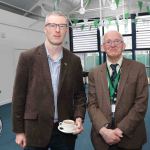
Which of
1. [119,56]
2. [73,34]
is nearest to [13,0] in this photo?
[73,34]

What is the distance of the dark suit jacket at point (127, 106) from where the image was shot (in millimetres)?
2000

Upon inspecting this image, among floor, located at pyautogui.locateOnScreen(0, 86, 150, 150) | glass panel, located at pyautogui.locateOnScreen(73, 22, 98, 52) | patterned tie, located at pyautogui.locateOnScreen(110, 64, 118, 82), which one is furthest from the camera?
glass panel, located at pyautogui.locateOnScreen(73, 22, 98, 52)

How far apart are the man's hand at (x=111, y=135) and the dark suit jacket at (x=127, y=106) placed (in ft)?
0.11

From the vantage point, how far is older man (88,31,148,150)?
1996 mm

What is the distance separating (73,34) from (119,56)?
8902 millimetres

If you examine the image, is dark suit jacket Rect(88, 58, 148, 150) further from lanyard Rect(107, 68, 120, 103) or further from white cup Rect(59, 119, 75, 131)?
white cup Rect(59, 119, 75, 131)

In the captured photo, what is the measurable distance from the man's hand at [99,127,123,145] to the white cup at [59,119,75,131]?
272mm

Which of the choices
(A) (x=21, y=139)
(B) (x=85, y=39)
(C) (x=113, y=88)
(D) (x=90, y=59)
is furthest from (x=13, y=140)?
(B) (x=85, y=39)

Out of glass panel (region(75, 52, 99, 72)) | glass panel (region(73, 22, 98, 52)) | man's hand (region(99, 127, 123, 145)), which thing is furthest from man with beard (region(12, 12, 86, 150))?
glass panel (region(75, 52, 99, 72))

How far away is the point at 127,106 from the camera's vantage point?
2.04 metres

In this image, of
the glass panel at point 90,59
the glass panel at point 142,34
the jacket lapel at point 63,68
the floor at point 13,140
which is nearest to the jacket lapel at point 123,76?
the jacket lapel at point 63,68

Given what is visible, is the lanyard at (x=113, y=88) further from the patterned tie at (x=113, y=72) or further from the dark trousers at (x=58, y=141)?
the dark trousers at (x=58, y=141)

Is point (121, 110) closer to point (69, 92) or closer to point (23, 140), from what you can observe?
point (69, 92)

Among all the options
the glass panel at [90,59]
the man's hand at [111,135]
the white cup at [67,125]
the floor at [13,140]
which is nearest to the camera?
the white cup at [67,125]
